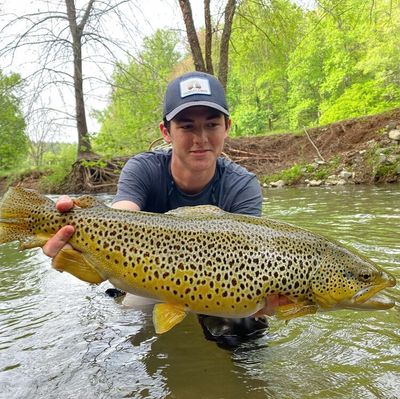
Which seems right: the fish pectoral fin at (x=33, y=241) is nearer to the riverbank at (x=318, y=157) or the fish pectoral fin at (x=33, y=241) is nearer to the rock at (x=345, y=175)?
the riverbank at (x=318, y=157)

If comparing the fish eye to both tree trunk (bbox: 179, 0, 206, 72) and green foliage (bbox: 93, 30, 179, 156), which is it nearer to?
tree trunk (bbox: 179, 0, 206, 72)

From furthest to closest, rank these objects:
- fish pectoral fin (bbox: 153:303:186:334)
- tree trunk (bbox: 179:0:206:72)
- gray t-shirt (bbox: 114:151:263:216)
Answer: tree trunk (bbox: 179:0:206:72) < gray t-shirt (bbox: 114:151:263:216) < fish pectoral fin (bbox: 153:303:186:334)

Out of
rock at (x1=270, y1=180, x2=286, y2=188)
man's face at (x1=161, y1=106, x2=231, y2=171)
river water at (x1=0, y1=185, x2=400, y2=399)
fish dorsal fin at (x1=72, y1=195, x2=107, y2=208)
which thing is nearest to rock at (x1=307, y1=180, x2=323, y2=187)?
rock at (x1=270, y1=180, x2=286, y2=188)

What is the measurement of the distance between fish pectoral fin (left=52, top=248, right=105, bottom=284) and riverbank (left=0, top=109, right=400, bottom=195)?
1044 centimetres

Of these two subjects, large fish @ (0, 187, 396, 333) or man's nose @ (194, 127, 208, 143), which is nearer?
large fish @ (0, 187, 396, 333)

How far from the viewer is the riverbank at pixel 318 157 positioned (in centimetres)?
1189

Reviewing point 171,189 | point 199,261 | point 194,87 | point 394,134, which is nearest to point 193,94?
point 194,87

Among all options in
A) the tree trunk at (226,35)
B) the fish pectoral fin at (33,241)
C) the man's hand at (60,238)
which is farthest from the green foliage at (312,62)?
the fish pectoral fin at (33,241)

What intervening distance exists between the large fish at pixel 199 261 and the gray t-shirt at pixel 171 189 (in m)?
0.79

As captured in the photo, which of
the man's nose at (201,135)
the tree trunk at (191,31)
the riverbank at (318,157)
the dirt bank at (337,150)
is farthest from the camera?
the riverbank at (318,157)

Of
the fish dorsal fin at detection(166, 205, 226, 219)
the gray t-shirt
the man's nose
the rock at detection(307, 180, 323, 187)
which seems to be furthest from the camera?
the rock at detection(307, 180, 323, 187)

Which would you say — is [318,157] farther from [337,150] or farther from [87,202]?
[87,202]

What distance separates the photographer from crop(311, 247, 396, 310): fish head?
2254 mm

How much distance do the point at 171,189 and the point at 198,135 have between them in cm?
58
